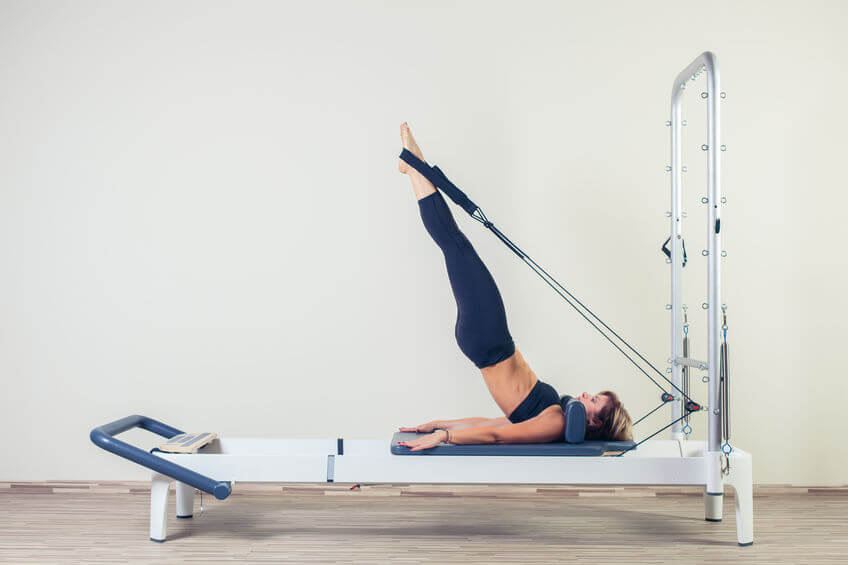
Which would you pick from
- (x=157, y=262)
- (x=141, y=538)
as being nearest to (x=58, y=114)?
(x=157, y=262)

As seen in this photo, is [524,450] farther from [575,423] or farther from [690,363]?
[690,363]

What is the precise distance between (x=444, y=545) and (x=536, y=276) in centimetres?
146

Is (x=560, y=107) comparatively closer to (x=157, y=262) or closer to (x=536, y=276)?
(x=536, y=276)

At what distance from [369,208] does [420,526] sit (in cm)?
156

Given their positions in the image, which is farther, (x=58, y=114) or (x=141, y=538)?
(x=58, y=114)

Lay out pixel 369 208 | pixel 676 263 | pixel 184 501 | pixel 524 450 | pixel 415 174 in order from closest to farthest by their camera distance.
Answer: pixel 524 450, pixel 415 174, pixel 184 501, pixel 676 263, pixel 369 208

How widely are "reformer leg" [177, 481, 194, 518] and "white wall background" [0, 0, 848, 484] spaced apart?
22.1 inches

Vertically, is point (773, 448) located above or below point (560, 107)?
below

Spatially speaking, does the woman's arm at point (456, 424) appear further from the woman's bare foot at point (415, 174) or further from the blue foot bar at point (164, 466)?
the woman's bare foot at point (415, 174)

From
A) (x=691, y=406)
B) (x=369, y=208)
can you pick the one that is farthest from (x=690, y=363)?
(x=369, y=208)

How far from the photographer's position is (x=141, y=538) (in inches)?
108

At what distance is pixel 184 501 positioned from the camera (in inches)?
119

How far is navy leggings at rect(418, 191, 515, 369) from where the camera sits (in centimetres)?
285

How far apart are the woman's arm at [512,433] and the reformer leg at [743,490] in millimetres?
636
